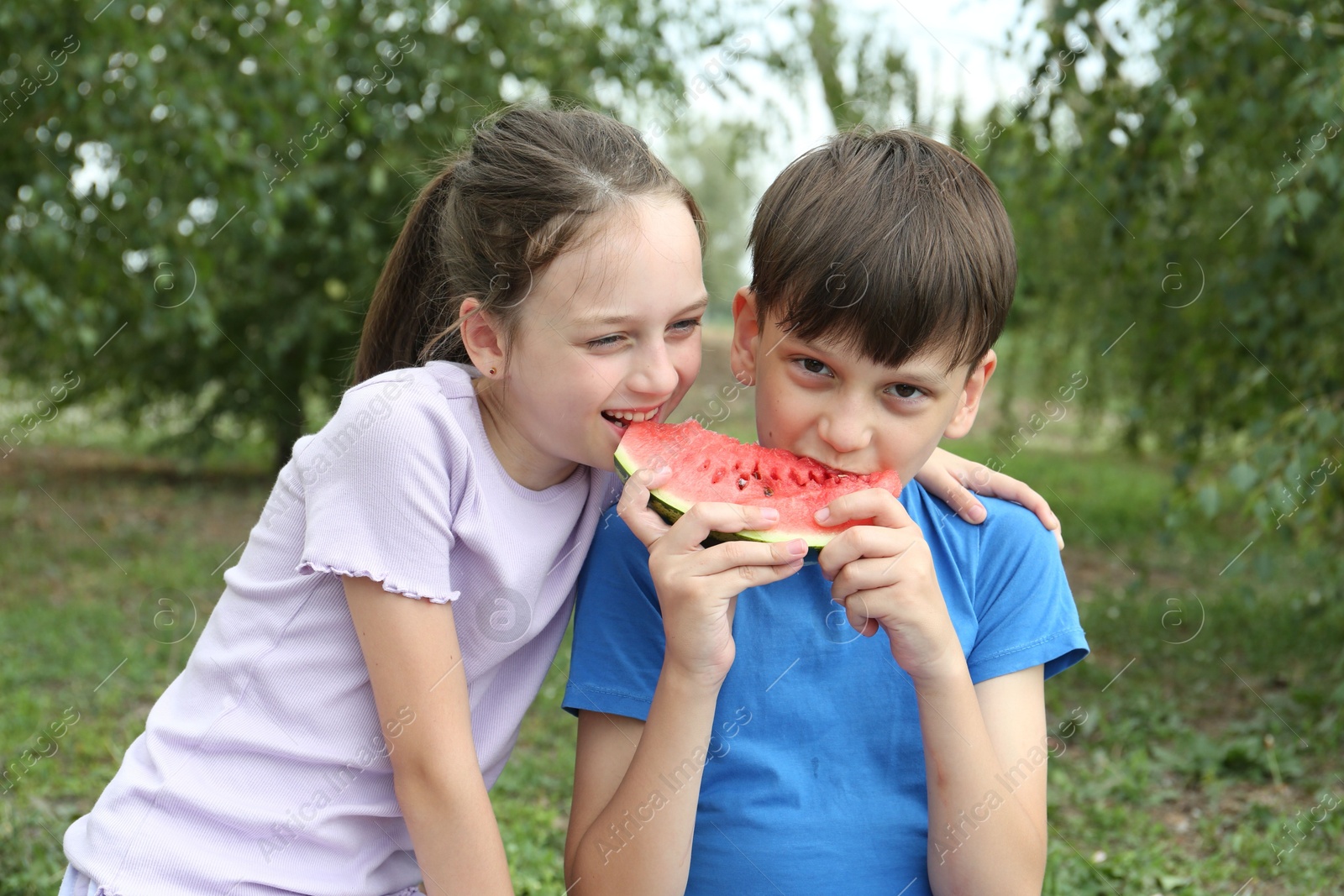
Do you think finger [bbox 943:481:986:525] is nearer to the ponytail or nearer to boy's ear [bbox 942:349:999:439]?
boy's ear [bbox 942:349:999:439]

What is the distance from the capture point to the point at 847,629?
192 cm

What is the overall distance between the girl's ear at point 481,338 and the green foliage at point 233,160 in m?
1.42

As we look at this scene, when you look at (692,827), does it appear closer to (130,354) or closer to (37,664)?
(37,664)

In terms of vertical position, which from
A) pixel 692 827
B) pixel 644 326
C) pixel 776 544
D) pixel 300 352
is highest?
pixel 644 326

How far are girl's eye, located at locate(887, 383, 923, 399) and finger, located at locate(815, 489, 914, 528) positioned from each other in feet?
0.73

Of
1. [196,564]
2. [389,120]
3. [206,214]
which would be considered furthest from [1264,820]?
[389,120]

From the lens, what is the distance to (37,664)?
5.17m

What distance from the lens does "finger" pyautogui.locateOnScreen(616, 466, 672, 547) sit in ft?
5.70

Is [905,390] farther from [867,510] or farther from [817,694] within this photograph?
[817,694]

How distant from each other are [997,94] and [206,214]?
5724 mm

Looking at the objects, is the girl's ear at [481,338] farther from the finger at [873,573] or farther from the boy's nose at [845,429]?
the finger at [873,573]

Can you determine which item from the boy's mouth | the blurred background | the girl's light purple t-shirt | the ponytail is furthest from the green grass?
the boy's mouth

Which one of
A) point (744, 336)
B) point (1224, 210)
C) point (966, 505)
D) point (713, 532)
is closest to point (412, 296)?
point (744, 336)

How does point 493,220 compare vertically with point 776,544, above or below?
above
